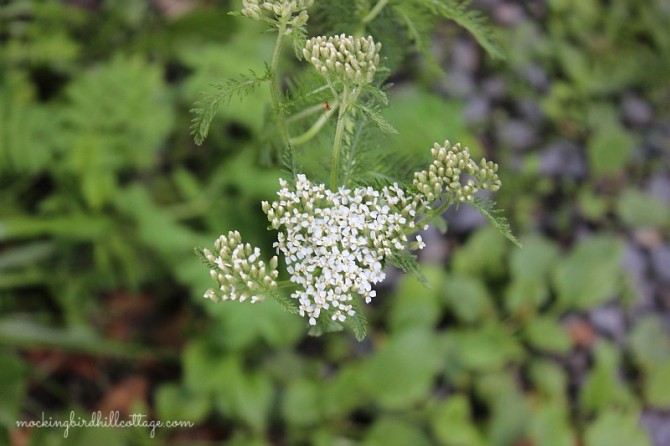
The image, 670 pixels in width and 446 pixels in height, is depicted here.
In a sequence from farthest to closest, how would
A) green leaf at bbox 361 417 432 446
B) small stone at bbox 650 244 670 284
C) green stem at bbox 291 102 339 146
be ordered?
small stone at bbox 650 244 670 284 < green leaf at bbox 361 417 432 446 < green stem at bbox 291 102 339 146

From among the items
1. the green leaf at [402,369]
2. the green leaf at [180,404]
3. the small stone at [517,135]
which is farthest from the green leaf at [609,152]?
the green leaf at [180,404]

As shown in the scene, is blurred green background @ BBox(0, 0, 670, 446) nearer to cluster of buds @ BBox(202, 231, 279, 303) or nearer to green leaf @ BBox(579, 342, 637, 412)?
green leaf @ BBox(579, 342, 637, 412)

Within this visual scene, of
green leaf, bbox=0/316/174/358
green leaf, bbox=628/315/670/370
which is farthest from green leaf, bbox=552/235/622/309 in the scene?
green leaf, bbox=0/316/174/358

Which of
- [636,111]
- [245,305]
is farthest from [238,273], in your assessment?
[636,111]

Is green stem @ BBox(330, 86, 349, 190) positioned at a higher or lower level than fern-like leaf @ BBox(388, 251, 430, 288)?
higher

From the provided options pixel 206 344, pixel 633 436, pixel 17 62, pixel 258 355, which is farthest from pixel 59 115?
pixel 633 436

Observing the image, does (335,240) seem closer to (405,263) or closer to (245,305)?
(405,263)

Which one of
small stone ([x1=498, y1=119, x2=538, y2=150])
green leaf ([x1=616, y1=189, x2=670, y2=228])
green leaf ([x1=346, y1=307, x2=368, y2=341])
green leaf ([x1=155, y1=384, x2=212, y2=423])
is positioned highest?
green leaf ([x1=346, y1=307, x2=368, y2=341])
